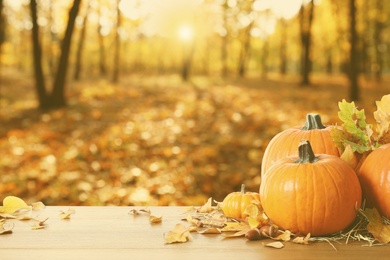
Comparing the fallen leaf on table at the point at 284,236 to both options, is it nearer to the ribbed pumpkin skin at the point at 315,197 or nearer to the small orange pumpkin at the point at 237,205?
the ribbed pumpkin skin at the point at 315,197

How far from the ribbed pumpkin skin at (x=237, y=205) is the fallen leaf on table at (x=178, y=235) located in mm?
306

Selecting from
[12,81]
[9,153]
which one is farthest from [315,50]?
[9,153]

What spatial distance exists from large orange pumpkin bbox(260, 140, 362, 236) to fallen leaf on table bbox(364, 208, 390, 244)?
0.06m

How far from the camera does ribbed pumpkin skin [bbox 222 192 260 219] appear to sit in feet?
6.79

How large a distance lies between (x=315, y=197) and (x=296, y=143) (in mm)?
376

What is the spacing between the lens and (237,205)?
2072mm

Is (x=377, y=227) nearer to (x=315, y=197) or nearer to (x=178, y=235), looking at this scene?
(x=315, y=197)

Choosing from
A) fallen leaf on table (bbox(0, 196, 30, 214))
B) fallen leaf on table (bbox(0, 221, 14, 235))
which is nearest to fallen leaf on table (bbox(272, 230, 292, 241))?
fallen leaf on table (bbox(0, 221, 14, 235))

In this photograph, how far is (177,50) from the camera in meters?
67.1

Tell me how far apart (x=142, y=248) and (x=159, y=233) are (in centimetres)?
19

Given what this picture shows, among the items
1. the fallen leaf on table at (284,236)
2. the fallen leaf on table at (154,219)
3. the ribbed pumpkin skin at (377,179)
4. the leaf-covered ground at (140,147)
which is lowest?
the leaf-covered ground at (140,147)

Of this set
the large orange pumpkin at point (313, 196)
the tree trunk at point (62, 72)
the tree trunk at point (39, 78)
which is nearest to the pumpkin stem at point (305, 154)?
the large orange pumpkin at point (313, 196)

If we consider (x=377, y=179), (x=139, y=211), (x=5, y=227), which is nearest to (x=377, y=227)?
(x=377, y=179)

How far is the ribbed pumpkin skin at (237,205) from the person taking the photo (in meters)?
2.07
